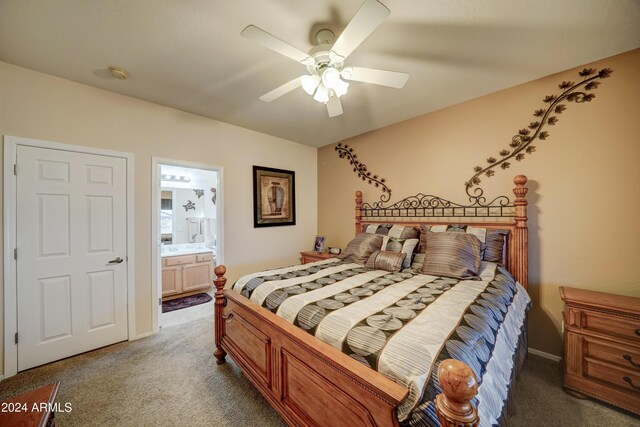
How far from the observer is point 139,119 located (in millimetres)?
2621

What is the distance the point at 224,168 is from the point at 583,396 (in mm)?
4115

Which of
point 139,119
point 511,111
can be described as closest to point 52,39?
point 139,119

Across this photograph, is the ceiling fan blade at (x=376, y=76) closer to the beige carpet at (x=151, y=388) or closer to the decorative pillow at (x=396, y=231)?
the decorative pillow at (x=396, y=231)

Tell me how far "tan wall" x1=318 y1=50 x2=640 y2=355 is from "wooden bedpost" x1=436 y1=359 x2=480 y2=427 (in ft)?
7.43

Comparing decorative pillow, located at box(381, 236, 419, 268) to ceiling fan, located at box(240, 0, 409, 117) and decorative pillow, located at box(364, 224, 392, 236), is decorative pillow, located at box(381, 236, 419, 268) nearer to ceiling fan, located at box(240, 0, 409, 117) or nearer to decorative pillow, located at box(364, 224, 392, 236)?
decorative pillow, located at box(364, 224, 392, 236)

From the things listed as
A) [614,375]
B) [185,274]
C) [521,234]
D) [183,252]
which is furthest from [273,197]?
[614,375]

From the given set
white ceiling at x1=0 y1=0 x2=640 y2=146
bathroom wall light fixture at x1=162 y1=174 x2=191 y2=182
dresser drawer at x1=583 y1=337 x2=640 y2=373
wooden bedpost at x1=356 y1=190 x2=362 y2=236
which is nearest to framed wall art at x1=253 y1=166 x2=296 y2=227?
wooden bedpost at x1=356 y1=190 x2=362 y2=236

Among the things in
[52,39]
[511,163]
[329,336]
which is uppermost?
[52,39]

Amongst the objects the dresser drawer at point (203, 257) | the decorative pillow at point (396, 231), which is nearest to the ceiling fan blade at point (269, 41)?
the decorative pillow at point (396, 231)

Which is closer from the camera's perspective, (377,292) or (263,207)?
(377,292)

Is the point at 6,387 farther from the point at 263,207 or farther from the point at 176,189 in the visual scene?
the point at 176,189

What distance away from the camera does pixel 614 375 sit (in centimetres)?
161

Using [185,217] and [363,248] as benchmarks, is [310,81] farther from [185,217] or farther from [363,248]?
[185,217]

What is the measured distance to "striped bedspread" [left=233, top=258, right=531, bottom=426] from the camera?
0.94 metres
